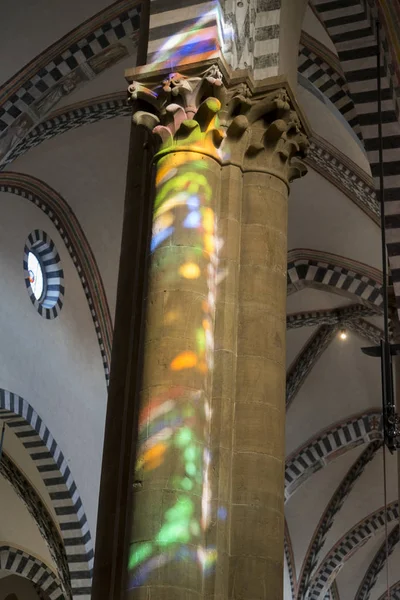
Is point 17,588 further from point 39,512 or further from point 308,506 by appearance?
point 308,506

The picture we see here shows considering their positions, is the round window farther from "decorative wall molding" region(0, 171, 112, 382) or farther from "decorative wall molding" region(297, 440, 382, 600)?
"decorative wall molding" region(297, 440, 382, 600)

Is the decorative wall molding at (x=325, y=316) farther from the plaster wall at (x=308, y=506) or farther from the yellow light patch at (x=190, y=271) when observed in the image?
the yellow light patch at (x=190, y=271)

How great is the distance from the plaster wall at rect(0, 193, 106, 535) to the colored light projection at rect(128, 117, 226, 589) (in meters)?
7.37

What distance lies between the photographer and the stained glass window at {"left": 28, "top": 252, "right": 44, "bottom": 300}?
12930 millimetres

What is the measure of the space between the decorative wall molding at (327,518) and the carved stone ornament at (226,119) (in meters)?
13.1

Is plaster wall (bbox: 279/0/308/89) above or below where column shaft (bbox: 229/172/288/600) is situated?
above

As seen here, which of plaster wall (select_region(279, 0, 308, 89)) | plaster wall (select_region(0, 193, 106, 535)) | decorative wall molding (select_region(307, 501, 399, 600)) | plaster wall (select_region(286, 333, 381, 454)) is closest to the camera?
plaster wall (select_region(279, 0, 308, 89))

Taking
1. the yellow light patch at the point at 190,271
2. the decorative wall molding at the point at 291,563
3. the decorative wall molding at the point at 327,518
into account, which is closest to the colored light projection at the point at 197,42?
the yellow light patch at the point at 190,271

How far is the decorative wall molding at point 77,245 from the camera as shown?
12.6m

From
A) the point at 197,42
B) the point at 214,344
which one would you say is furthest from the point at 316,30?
the point at 214,344

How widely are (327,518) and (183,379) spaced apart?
14.0 m

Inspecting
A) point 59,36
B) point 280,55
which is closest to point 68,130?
point 59,36

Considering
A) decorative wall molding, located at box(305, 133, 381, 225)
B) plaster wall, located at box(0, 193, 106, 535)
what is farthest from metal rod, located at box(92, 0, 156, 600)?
plaster wall, located at box(0, 193, 106, 535)

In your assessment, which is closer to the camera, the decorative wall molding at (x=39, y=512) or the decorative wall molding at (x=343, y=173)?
the decorative wall molding at (x=343, y=173)
